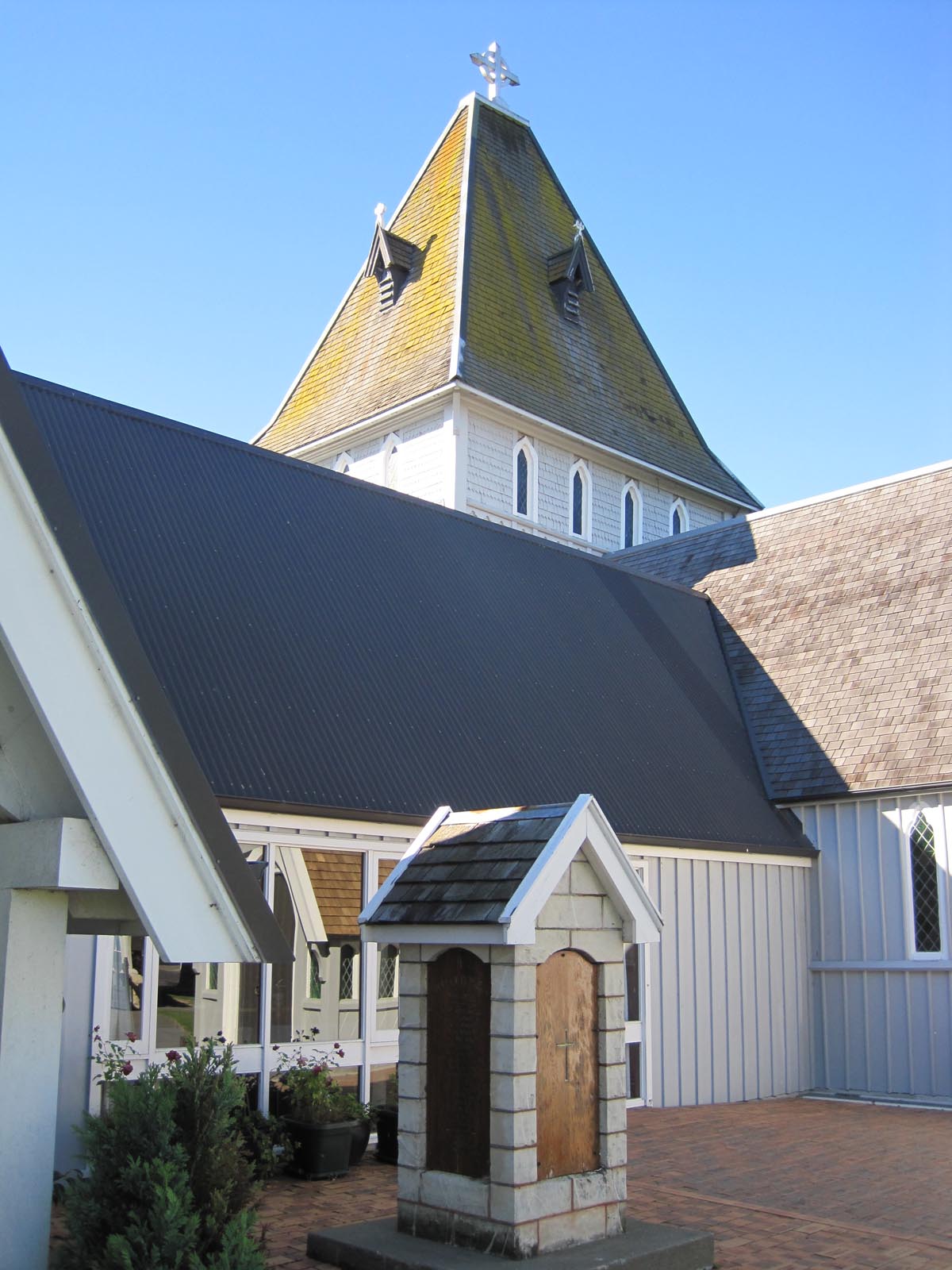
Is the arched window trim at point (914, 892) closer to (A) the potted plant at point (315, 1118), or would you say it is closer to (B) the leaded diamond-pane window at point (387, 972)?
(B) the leaded diamond-pane window at point (387, 972)

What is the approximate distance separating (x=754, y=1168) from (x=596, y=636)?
8.91 meters

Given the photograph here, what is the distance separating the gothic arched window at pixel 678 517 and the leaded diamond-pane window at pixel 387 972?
70.6 ft

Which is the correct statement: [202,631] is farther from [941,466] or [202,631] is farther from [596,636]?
[941,466]

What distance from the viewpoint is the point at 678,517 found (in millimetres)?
32781

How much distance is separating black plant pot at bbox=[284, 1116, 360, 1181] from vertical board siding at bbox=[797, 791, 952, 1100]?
916 cm

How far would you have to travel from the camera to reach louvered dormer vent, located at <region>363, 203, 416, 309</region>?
31406 mm

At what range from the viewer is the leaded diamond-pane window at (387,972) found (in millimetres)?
12289

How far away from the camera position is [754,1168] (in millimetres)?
11266

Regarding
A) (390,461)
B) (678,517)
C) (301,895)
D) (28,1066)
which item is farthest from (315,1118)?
(678,517)

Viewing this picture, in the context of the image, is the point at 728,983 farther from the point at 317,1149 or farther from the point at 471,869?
the point at 471,869

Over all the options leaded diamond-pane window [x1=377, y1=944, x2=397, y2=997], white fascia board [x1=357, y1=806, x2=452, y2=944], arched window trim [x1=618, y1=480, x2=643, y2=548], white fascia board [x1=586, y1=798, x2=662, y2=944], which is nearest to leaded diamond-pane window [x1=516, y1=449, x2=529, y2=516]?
arched window trim [x1=618, y1=480, x2=643, y2=548]

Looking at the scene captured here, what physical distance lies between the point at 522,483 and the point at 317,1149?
65.4 feet


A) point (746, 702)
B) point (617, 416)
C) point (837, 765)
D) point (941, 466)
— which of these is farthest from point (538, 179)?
point (837, 765)

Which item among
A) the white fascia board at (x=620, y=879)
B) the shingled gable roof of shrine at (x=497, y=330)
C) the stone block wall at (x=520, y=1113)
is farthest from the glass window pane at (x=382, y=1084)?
the shingled gable roof of shrine at (x=497, y=330)
